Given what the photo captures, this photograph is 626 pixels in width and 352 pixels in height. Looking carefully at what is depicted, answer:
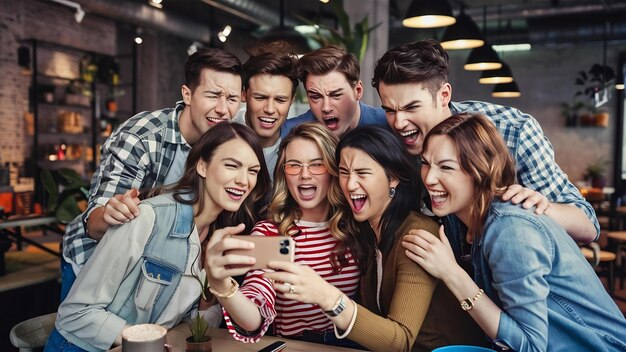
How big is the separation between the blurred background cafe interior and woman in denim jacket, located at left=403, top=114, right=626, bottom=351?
294 centimetres

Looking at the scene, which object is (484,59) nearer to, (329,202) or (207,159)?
(329,202)

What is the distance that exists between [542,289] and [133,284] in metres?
1.30

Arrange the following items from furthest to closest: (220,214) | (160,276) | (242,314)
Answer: (220,214)
(160,276)
(242,314)

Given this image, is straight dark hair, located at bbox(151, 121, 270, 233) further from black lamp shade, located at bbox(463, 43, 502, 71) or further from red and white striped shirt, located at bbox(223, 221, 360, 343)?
black lamp shade, located at bbox(463, 43, 502, 71)

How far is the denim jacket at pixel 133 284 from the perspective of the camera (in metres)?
1.92

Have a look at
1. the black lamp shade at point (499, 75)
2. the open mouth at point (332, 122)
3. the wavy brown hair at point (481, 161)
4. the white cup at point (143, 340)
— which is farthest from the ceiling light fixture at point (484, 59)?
the white cup at point (143, 340)

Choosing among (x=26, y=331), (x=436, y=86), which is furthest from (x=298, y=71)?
(x=26, y=331)

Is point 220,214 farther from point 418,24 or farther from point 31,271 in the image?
point 418,24

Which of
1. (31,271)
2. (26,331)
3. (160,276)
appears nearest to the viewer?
(160,276)

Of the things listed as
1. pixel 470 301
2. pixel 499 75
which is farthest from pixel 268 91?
pixel 499 75

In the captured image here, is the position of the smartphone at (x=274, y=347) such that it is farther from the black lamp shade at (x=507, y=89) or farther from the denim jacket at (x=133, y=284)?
the black lamp shade at (x=507, y=89)

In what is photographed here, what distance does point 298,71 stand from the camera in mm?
2768

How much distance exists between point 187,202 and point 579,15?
349 inches

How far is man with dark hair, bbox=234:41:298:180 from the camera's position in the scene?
2660 mm
